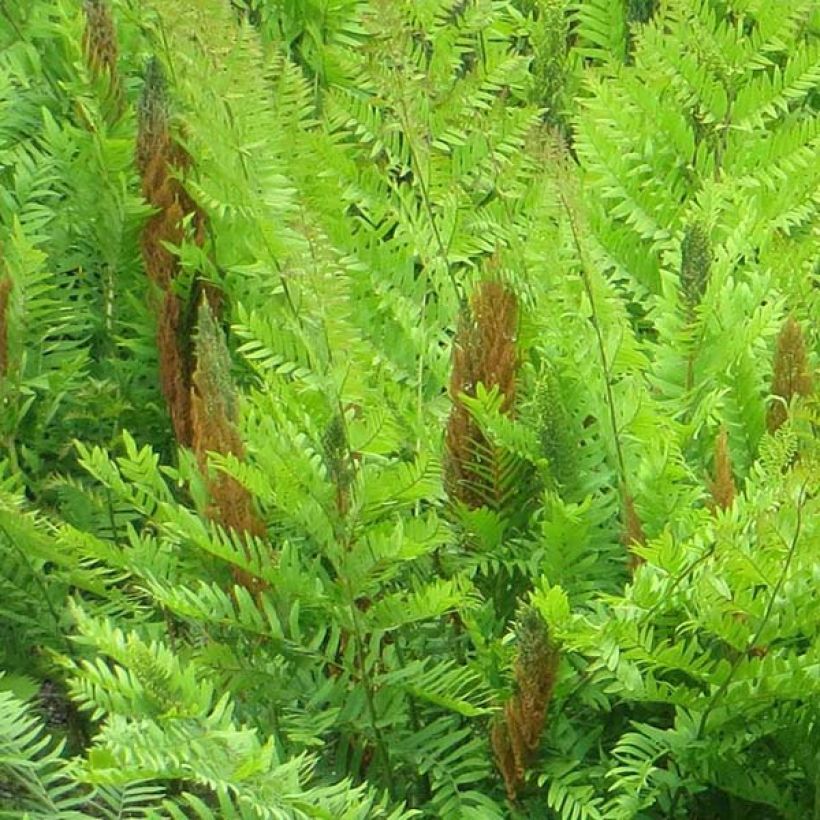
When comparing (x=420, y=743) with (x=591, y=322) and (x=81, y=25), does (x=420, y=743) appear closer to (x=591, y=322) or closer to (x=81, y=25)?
(x=591, y=322)

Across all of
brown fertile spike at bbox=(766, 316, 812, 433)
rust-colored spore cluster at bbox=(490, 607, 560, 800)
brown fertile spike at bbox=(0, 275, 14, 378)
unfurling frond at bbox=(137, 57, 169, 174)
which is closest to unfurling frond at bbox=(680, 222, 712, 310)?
brown fertile spike at bbox=(766, 316, 812, 433)

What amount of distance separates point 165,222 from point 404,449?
1.41 ft

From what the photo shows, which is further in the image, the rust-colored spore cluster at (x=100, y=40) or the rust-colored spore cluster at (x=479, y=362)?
the rust-colored spore cluster at (x=100, y=40)

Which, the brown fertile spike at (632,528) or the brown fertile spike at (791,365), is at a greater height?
the brown fertile spike at (791,365)

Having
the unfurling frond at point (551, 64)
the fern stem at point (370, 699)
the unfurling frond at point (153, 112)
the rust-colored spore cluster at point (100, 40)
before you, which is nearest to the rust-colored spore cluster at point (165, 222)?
the unfurling frond at point (153, 112)

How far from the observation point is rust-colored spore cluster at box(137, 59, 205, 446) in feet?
5.75

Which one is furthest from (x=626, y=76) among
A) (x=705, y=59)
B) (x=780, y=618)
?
(x=780, y=618)

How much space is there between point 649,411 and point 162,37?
2.30 ft

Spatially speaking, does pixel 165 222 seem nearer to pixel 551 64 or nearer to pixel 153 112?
pixel 153 112

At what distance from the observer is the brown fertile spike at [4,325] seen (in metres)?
1.67

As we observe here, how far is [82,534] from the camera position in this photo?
4.75 feet

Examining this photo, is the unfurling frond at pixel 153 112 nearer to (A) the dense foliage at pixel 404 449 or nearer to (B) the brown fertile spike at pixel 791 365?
(A) the dense foliage at pixel 404 449

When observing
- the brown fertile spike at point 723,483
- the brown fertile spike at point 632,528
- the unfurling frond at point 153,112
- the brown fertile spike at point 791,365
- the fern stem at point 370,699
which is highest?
the unfurling frond at point 153,112

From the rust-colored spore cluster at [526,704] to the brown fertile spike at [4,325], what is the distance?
0.67 metres
